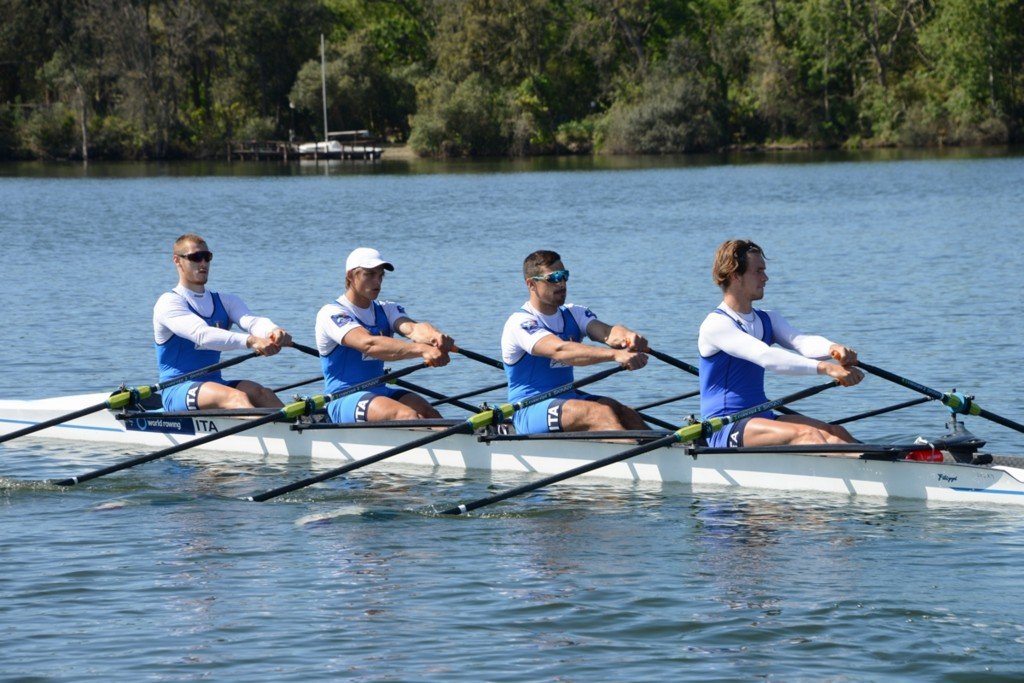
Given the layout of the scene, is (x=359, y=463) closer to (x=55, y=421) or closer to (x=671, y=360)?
(x=671, y=360)

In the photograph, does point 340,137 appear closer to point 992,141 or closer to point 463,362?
point 992,141

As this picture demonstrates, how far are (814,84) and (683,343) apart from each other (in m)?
61.8

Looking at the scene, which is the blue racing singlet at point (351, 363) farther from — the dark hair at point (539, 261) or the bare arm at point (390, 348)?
the dark hair at point (539, 261)

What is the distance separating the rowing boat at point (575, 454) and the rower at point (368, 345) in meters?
0.19

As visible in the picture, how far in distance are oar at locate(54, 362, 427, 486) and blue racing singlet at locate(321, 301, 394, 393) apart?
0.13 m

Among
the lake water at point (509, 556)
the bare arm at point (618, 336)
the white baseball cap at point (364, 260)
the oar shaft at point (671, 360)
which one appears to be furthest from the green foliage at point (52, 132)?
the bare arm at point (618, 336)

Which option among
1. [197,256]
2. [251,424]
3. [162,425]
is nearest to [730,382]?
[251,424]

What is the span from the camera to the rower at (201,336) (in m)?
12.5

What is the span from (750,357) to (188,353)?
5.31m

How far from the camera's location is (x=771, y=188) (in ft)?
171

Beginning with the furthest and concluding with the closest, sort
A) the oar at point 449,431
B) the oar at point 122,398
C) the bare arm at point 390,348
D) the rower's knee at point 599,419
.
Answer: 1. the oar at point 122,398
2. the bare arm at point 390,348
3. the rower's knee at point 599,419
4. the oar at point 449,431

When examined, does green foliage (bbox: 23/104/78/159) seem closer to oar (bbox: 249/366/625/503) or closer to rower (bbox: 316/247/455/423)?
rower (bbox: 316/247/455/423)

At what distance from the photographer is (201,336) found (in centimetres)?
1261

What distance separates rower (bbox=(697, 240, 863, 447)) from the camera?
33.2 feet
